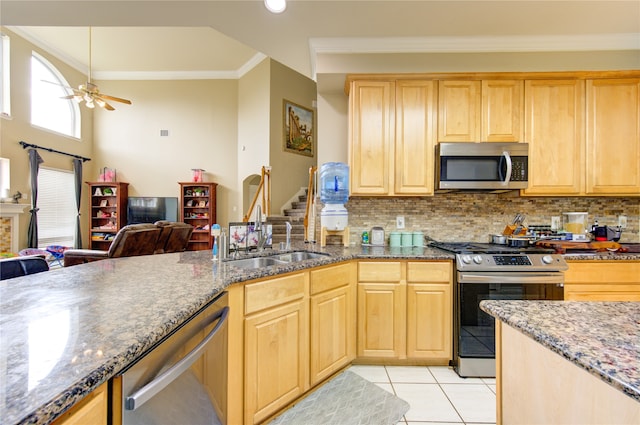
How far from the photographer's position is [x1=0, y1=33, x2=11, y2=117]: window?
542cm

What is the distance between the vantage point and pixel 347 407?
1.76 meters

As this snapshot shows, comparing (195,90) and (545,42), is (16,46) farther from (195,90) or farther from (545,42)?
(545,42)

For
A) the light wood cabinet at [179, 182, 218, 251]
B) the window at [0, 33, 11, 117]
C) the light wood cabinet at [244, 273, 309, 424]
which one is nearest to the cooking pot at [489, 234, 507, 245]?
the light wood cabinet at [244, 273, 309, 424]

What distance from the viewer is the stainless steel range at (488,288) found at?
2078 millimetres

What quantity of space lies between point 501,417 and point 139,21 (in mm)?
3277

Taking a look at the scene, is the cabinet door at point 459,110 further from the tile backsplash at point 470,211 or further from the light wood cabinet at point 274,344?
the light wood cabinet at point 274,344

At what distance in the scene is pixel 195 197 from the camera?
23.2 feet

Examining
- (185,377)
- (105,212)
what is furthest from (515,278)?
(105,212)

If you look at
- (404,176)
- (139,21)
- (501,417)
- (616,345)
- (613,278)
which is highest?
(139,21)

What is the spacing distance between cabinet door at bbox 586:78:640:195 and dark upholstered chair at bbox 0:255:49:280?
4.27 metres

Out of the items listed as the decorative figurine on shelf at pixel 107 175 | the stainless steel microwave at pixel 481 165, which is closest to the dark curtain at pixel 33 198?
the decorative figurine on shelf at pixel 107 175

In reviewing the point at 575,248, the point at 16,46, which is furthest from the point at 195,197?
the point at 575,248

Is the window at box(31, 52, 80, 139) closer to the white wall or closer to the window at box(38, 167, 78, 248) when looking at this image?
the white wall

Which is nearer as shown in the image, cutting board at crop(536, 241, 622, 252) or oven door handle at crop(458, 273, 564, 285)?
oven door handle at crop(458, 273, 564, 285)
